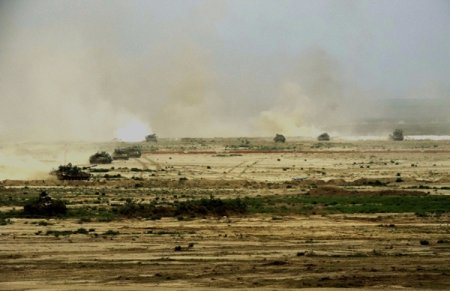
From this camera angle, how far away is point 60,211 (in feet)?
117

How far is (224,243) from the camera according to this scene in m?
27.5

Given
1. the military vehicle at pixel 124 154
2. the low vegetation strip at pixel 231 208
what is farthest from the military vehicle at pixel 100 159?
the low vegetation strip at pixel 231 208

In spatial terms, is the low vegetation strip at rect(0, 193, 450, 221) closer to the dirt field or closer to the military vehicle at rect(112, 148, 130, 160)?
the dirt field

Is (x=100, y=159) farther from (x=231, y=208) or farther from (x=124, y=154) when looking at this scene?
(x=231, y=208)

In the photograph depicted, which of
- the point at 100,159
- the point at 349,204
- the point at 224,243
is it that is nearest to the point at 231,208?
the point at 349,204

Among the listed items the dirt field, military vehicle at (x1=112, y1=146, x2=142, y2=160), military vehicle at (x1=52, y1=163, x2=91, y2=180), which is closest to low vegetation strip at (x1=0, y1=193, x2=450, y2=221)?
the dirt field

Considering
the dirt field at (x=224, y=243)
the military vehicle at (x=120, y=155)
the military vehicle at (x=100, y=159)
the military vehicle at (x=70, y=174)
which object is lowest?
the dirt field at (x=224, y=243)

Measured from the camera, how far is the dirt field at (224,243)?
2142 centimetres

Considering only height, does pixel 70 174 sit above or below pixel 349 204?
above

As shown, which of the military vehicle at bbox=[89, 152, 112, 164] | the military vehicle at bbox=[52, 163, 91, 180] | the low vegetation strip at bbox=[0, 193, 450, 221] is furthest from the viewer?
the military vehicle at bbox=[89, 152, 112, 164]

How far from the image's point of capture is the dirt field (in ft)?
70.3

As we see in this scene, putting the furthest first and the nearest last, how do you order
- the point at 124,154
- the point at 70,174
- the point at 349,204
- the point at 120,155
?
the point at 124,154 < the point at 120,155 < the point at 70,174 < the point at 349,204

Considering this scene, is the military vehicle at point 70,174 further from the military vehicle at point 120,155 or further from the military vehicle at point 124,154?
the military vehicle at point 120,155

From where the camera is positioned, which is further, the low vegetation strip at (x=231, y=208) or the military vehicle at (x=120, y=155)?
the military vehicle at (x=120, y=155)
